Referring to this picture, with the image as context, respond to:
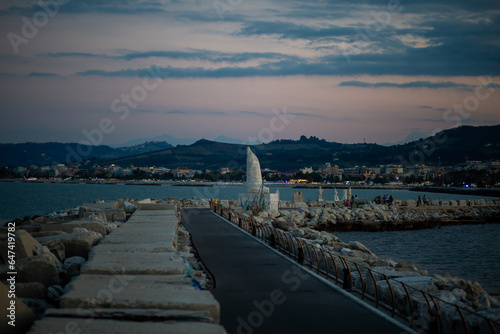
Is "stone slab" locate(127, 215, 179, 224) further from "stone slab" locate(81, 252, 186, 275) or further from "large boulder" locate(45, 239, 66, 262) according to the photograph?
"stone slab" locate(81, 252, 186, 275)

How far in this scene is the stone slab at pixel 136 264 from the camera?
6.25 m

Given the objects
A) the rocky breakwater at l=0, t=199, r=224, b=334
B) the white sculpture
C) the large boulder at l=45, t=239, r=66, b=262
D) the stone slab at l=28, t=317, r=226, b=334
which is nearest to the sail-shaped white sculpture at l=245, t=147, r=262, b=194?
the white sculpture

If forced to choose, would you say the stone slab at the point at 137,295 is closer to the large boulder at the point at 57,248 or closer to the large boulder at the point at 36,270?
the large boulder at the point at 36,270

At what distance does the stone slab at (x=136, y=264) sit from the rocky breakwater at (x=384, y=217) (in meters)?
19.1

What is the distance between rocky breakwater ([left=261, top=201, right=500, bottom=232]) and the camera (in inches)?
1460

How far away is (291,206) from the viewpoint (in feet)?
153

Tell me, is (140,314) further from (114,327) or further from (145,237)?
(145,237)

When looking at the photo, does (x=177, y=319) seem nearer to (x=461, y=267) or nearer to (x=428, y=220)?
(x=461, y=267)

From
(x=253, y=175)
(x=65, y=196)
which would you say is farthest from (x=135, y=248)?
(x=65, y=196)

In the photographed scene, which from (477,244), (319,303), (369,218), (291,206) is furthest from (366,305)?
(291,206)

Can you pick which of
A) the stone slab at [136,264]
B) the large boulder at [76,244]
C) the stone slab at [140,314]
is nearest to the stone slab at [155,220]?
the large boulder at [76,244]

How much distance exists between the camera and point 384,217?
141 feet

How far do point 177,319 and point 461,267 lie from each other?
863 inches

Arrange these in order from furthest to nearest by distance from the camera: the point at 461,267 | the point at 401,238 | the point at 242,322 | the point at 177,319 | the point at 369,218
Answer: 1. the point at 369,218
2. the point at 401,238
3. the point at 461,267
4. the point at 242,322
5. the point at 177,319
